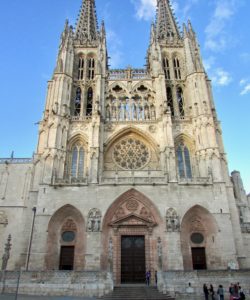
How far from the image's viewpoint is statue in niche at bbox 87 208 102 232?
16.7 m

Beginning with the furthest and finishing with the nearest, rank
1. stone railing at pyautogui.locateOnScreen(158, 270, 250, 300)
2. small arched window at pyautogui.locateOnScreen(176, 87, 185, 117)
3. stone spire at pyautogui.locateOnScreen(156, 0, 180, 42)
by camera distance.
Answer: stone spire at pyautogui.locateOnScreen(156, 0, 180, 42) → small arched window at pyautogui.locateOnScreen(176, 87, 185, 117) → stone railing at pyautogui.locateOnScreen(158, 270, 250, 300)

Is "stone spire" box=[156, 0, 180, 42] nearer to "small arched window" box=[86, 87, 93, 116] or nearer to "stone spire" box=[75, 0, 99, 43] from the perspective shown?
"stone spire" box=[75, 0, 99, 43]

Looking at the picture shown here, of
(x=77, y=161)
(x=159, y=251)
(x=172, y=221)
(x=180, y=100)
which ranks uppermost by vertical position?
(x=180, y=100)

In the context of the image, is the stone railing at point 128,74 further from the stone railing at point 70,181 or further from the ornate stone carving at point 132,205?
the ornate stone carving at point 132,205

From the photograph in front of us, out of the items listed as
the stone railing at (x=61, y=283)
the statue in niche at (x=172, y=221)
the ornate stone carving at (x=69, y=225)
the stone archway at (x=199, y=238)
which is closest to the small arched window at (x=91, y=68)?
the ornate stone carving at (x=69, y=225)

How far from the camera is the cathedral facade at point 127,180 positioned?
660 inches

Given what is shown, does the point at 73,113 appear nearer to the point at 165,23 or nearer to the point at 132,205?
the point at 132,205

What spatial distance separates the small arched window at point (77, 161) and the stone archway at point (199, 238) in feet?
28.4

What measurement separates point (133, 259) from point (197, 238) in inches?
183

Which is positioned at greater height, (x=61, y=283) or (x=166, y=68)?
(x=166, y=68)

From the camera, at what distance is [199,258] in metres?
17.2

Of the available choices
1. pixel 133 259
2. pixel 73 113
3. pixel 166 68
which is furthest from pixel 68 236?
pixel 166 68

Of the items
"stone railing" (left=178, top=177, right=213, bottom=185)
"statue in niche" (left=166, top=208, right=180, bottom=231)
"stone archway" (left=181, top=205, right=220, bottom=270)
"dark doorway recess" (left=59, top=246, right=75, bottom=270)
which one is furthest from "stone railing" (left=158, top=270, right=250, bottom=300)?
"dark doorway recess" (left=59, top=246, right=75, bottom=270)

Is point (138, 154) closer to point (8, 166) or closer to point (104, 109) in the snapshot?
point (104, 109)
